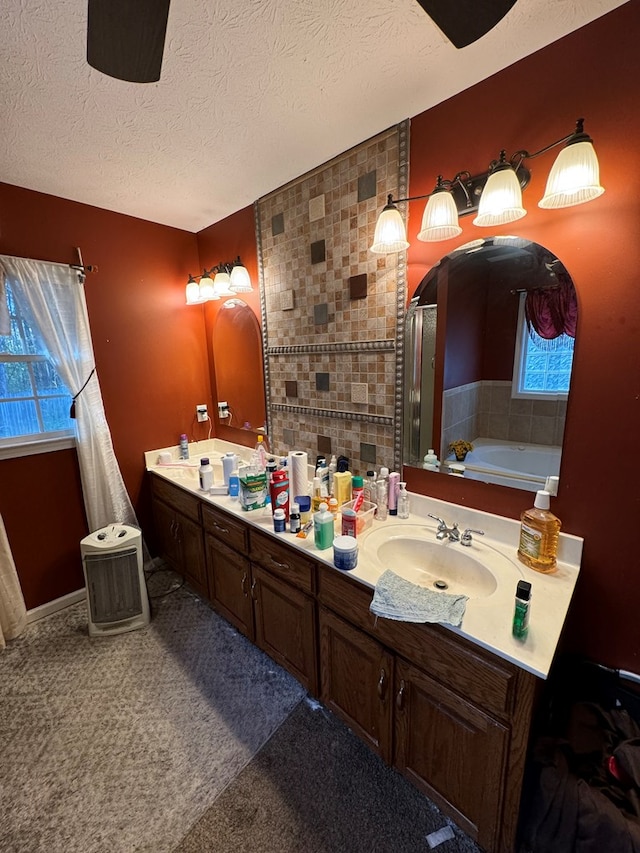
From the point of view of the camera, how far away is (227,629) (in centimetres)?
193

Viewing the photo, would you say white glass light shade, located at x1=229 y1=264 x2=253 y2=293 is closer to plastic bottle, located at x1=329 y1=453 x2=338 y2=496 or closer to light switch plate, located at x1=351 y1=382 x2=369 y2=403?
light switch plate, located at x1=351 y1=382 x2=369 y2=403

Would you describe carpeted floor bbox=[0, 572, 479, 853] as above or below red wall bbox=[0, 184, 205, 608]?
below

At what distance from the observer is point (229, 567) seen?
1763mm

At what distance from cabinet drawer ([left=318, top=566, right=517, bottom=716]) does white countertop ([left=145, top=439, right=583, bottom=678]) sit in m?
0.05

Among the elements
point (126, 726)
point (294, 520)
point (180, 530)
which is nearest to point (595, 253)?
point (294, 520)

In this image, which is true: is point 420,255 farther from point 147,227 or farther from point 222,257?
point 147,227

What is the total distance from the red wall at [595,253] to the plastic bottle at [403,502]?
43 centimetres

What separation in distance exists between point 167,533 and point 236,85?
2250mm

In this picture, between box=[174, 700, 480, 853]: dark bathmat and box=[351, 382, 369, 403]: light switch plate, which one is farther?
box=[351, 382, 369, 403]: light switch plate

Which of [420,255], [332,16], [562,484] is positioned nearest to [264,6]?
[332,16]

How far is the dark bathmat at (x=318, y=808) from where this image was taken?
1.07m

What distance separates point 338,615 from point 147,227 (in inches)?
96.5

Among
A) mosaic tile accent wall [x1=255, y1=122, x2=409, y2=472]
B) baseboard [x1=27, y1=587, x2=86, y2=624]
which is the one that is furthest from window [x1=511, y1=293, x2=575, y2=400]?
baseboard [x1=27, y1=587, x2=86, y2=624]

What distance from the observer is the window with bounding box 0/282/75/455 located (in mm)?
1852
